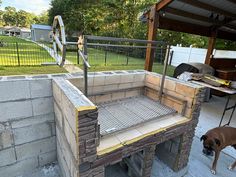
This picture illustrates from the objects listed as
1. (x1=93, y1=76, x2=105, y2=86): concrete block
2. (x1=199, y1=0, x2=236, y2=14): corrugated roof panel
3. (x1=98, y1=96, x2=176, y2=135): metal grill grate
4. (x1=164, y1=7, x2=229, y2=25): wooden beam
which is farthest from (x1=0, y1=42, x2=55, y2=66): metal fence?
(x1=199, y1=0, x2=236, y2=14): corrugated roof panel

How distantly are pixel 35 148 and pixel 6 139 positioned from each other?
0.44 meters

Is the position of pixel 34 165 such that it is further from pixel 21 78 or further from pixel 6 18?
pixel 6 18

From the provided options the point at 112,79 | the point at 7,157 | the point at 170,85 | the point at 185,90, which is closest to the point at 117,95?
the point at 112,79

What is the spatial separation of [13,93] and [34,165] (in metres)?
1.27

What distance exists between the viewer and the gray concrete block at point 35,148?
240 cm

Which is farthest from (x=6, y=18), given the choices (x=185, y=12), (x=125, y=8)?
(x=185, y=12)

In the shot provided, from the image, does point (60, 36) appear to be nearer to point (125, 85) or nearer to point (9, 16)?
point (125, 85)

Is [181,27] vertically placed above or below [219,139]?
above

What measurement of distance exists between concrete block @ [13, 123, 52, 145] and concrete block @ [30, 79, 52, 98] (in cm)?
48

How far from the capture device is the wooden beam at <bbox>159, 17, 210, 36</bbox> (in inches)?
175

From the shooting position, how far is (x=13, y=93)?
211 centimetres

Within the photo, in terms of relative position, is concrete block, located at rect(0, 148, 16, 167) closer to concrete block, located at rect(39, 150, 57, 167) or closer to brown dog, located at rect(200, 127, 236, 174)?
concrete block, located at rect(39, 150, 57, 167)

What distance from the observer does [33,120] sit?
2355mm

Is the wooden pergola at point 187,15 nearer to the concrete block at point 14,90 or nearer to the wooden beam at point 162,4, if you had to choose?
the wooden beam at point 162,4
